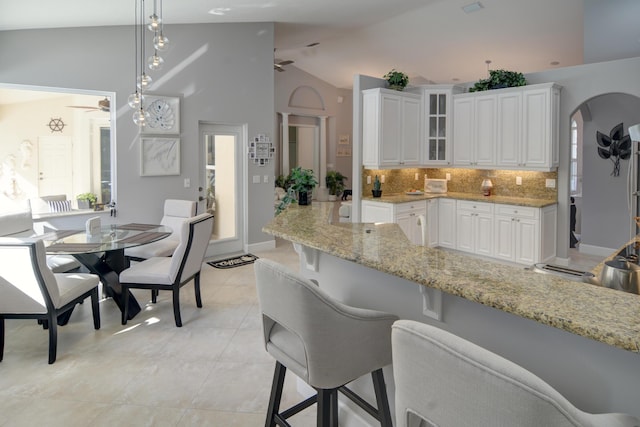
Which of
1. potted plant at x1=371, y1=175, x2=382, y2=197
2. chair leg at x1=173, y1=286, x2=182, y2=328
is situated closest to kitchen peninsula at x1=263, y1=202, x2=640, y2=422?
chair leg at x1=173, y1=286, x2=182, y2=328

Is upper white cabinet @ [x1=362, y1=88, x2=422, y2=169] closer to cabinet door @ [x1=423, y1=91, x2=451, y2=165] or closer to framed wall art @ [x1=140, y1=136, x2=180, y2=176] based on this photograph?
cabinet door @ [x1=423, y1=91, x2=451, y2=165]

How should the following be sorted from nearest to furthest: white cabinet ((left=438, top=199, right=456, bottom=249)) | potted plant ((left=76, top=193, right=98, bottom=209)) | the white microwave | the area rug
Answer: potted plant ((left=76, top=193, right=98, bottom=209)) < the area rug < white cabinet ((left=438, top=199, right=456, bottom=249)) < the white microwave

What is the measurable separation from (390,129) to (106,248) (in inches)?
160

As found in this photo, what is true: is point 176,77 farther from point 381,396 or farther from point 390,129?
point 381,396

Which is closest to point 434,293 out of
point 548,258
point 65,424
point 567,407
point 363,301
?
point 363,301

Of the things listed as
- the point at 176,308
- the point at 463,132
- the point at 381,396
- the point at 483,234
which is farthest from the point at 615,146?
the point at 176,308

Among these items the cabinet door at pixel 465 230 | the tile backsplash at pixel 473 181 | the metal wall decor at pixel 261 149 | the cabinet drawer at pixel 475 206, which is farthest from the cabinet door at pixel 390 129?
the metal wall decor at pixel 261 149

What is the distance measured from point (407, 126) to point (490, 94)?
123 centimetres

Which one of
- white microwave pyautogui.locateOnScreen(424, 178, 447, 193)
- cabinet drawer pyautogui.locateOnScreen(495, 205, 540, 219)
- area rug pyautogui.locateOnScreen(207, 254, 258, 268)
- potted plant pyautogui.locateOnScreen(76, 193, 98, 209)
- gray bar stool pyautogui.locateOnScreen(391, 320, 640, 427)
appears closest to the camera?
gray bar stool pyautogui.locateOnScreen(391, 320, 640, 427)

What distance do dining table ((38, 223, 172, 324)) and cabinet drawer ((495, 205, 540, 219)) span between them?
430 centimetres

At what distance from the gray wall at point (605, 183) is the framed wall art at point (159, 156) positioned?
598cm

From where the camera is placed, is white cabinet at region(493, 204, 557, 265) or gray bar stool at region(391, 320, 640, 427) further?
→ white cabinet at region(493, 204, 557, 265)

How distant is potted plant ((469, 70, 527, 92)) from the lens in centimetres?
577

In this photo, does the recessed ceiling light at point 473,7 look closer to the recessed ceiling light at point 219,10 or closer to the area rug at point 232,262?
the recessed ceiling light at point 219,10
